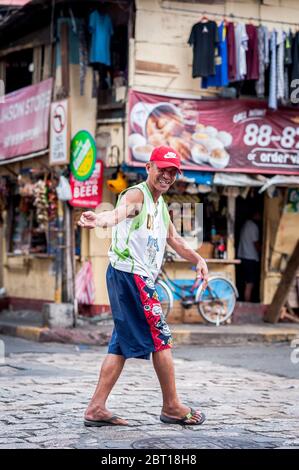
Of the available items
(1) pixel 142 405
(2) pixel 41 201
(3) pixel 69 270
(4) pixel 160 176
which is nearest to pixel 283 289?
(3) pixel 69 270

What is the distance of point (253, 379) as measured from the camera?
9.11m

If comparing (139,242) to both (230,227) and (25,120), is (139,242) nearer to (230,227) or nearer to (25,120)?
(230,227)

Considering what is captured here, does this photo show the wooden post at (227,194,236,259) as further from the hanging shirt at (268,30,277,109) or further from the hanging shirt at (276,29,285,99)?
the hanging shirt at (276,29,285,99)

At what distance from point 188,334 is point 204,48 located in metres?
4.77

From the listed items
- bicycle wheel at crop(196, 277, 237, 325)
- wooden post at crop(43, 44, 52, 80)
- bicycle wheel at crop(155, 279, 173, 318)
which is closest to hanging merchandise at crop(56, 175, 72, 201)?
bicycle wheel at crop(155, 279, 173, 318)

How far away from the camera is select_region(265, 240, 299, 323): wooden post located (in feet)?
48.9

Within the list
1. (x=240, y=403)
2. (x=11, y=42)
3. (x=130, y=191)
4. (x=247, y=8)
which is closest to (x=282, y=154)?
(x=247, y=8)

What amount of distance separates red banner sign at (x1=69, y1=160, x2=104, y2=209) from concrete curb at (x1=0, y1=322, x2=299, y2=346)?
2120 millimetres

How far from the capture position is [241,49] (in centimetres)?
1455

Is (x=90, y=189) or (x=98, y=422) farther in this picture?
(x=90, y=189)

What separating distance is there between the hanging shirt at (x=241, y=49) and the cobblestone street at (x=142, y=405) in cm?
552

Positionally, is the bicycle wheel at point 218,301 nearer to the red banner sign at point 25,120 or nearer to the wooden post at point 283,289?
the wooden post at point 283,289

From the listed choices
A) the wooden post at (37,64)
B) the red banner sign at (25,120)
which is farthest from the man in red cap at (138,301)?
the wooden post at (37,64)

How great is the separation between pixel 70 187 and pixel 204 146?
244 centimetres
